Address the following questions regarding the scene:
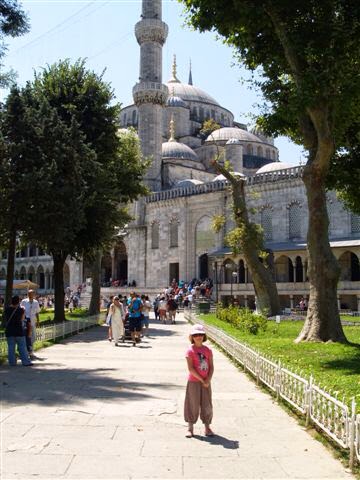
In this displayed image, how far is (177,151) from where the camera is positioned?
51.1 m

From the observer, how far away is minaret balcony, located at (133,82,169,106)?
4216 cm

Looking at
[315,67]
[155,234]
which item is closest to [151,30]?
[155,234]

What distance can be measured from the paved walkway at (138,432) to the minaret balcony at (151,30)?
124 ft

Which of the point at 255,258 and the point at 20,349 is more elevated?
the point at 255,258

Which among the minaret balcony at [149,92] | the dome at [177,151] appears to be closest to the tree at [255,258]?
the minaret balcony at [149,92]

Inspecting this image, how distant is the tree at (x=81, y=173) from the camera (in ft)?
57.1

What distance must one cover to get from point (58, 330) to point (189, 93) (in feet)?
164

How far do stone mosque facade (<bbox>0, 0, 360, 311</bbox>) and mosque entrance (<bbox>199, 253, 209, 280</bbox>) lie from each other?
0.08 metres

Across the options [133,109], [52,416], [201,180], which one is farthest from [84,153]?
[133,109]

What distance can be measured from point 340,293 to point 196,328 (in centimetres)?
2598

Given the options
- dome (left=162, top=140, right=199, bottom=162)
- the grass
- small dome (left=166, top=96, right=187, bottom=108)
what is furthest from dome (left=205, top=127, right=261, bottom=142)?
the grass

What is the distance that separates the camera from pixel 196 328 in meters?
5.75

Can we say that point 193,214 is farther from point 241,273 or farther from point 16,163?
point 16,163

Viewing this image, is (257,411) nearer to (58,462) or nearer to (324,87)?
(58,462)
